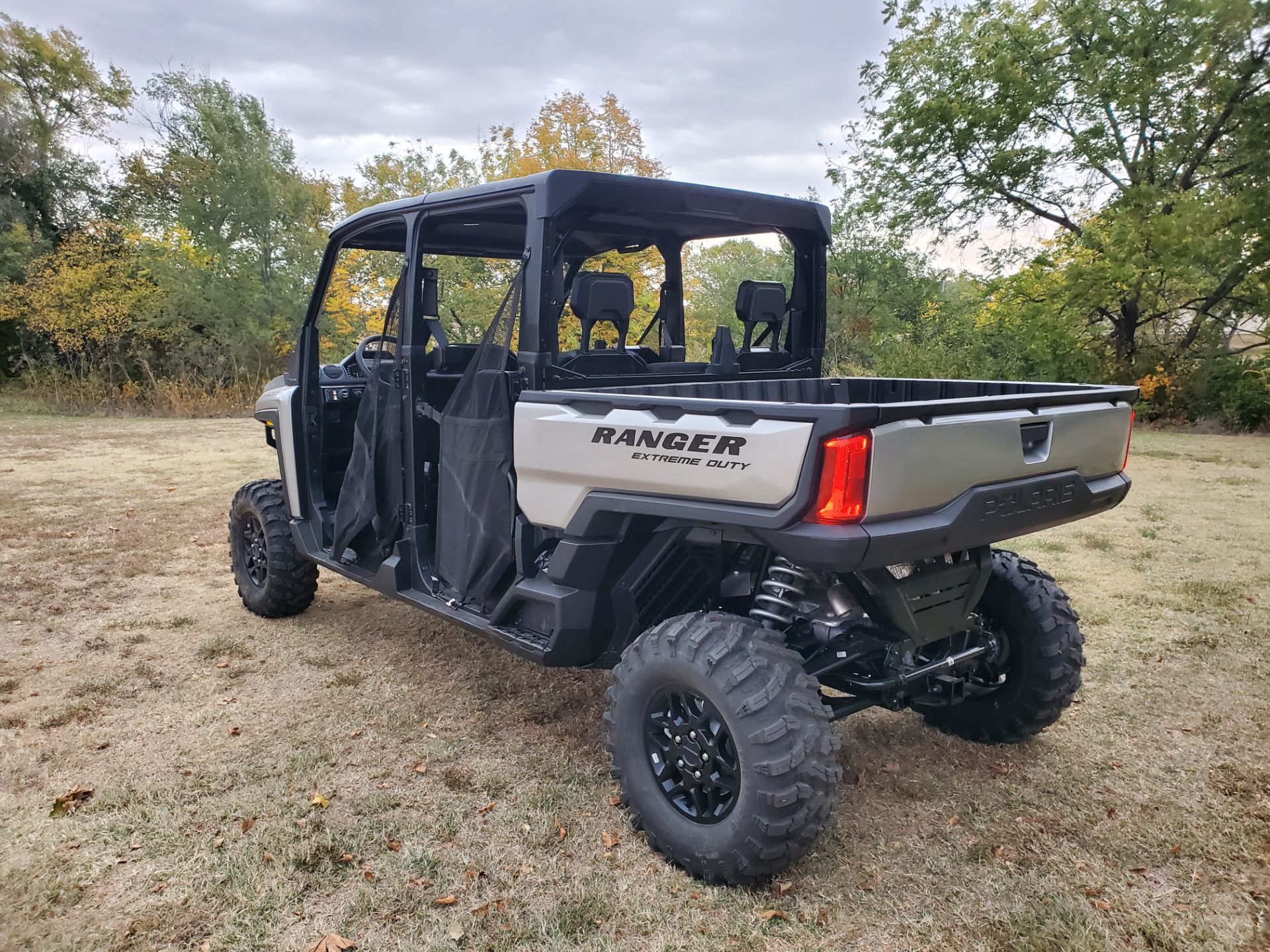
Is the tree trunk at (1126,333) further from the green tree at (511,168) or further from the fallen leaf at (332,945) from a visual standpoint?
the fallen leaf at (332,945)

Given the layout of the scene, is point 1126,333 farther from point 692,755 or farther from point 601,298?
point 692,755

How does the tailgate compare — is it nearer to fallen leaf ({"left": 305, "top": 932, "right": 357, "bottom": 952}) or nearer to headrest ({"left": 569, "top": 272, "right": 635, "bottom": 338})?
headrest ({"left": 569, "top": 272, "right": 635, "bottom": 338})

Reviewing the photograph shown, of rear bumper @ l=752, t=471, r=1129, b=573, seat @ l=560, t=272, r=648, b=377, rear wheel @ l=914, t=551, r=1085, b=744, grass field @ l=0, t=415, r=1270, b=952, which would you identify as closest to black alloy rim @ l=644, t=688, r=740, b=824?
grass field @ l=0, t=415, r=1270, b=952

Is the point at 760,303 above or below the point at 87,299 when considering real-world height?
below

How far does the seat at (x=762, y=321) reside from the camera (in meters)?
3.87

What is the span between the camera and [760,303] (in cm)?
388

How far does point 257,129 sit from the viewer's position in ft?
69.1

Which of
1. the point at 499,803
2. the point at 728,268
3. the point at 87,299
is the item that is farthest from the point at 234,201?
the point at 499,803

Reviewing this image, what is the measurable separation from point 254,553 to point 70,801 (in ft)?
7.24

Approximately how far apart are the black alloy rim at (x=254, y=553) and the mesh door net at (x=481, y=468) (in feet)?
6.51

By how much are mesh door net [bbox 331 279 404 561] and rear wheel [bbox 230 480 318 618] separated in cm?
78

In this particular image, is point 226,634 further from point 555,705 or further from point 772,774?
point 772,774

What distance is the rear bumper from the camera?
2213mm

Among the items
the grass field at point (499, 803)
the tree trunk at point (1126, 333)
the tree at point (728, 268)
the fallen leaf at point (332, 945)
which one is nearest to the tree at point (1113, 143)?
the tree trunk at point (1126, 333)
